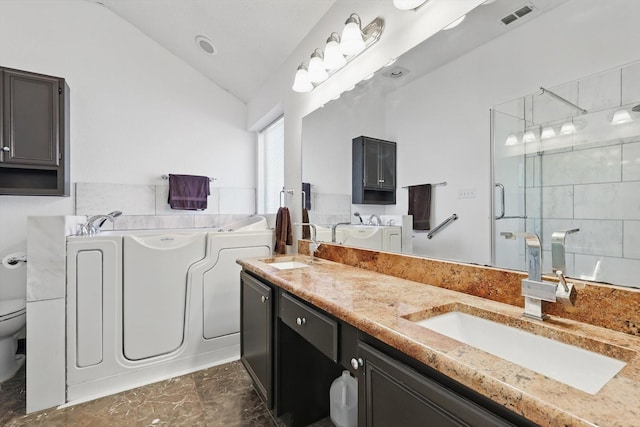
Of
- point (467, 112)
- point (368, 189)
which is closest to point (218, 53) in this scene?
point (368, 189)

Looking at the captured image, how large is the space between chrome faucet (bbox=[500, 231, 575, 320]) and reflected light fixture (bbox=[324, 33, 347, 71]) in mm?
1405

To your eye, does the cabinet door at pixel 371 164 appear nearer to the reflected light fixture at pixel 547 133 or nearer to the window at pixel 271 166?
the reflected light fixture at pixel 547 133

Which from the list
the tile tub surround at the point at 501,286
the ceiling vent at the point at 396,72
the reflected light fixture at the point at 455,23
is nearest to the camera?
the tile tub surround at the point at 501,286

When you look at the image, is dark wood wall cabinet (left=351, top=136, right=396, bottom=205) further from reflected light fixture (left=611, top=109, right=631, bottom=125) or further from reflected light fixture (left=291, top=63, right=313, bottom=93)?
reflected light fixture (left=611, top=109, right=631, bottom=125)

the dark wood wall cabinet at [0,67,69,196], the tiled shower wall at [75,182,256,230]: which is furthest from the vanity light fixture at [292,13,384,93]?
the dark wood wall cabinet at [0,67,69,196]

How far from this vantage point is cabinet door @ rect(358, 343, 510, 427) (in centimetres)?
58

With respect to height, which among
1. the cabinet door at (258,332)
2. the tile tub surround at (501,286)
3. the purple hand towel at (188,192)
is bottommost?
the cabinet door at (258,332)

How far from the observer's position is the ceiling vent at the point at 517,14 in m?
0.96

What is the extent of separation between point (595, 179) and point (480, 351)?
598 millimetres

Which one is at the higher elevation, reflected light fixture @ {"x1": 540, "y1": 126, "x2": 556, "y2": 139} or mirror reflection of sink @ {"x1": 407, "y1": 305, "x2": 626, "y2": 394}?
reflected light fixture @ {"x1": 540, "y1": 126, "x2": 556, "y2": 139}

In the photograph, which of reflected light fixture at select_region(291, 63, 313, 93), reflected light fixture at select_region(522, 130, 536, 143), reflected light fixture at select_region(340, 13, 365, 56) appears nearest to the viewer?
reflected light fixture at select_region(522, 130, 536, 143)

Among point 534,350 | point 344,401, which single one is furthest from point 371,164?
point 344,401

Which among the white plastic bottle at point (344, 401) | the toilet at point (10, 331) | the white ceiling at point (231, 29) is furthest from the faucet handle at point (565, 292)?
the toilet at point (10, 331)

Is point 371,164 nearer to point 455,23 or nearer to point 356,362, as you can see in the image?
point 455,23
